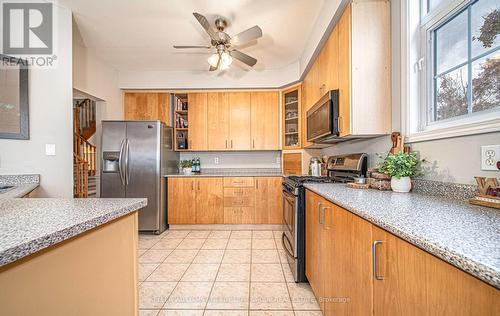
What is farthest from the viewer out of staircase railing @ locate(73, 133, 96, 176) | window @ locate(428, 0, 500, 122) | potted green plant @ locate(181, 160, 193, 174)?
staircase railing @ locate(73, 133, 96, 176)

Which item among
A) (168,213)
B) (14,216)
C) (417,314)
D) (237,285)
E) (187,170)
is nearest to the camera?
(417,314)

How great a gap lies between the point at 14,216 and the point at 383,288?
1.30 metres

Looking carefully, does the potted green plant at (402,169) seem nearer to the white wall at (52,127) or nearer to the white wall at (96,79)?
the white wall at (52,127)

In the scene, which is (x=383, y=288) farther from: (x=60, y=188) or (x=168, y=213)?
(x=168, y=213)

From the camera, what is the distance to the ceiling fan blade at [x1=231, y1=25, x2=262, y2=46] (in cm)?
207

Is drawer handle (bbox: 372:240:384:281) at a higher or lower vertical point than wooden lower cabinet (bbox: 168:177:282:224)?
higher

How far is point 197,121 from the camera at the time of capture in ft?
11.9

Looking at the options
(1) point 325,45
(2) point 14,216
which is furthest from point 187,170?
(2) point 14,216

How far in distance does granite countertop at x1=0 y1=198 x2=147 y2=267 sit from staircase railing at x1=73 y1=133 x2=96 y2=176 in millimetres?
3769

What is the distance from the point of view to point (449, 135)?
114cm

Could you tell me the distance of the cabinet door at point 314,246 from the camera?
1421mm

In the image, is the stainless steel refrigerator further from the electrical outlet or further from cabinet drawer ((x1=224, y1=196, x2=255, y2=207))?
the electrical outlet

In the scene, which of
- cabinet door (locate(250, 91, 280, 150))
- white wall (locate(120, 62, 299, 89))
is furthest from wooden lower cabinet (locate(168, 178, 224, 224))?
white wall (locate(120, 62, 299, 89))

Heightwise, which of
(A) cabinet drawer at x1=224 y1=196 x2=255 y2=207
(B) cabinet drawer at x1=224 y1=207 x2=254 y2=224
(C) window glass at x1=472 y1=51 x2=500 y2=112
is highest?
(C) window glass at x1=472 y1=51 x2=500 y2=112
